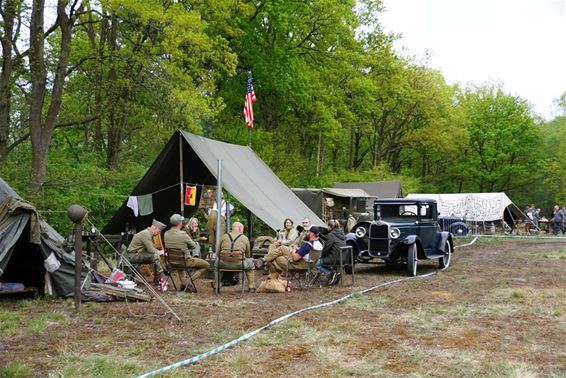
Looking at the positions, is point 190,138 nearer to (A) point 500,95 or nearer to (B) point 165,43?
(B) point 165,43

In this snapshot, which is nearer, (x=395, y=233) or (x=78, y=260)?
(x=78, y=260)

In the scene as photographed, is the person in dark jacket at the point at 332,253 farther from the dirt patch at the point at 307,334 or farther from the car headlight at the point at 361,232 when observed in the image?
the car headlight at the point at 361,232

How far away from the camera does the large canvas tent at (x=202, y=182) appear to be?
11195 mm

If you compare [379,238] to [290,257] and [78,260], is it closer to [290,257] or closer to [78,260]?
[290,257]

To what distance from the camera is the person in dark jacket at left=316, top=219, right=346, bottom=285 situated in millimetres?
9750

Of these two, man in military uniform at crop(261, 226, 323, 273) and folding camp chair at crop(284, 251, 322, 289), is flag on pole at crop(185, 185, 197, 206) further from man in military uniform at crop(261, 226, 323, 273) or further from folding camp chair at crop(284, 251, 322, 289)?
man in military uniform at crop(261, 226, 323, 273)

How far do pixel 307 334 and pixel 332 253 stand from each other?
12.6 feet

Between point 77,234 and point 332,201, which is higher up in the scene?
point 332,201

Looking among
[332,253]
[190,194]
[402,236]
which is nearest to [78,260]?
[332,253]

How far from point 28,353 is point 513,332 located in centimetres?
484

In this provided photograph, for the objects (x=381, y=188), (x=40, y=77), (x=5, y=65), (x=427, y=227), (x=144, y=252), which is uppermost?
(x=5, y=65)

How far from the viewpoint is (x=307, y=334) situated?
6047 millimetres

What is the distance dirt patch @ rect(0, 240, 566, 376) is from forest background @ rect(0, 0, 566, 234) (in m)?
6.86

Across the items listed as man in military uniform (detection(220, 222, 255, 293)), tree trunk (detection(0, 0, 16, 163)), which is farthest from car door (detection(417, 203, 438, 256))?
tree trunk (detection(0, 0, 16, 163))
